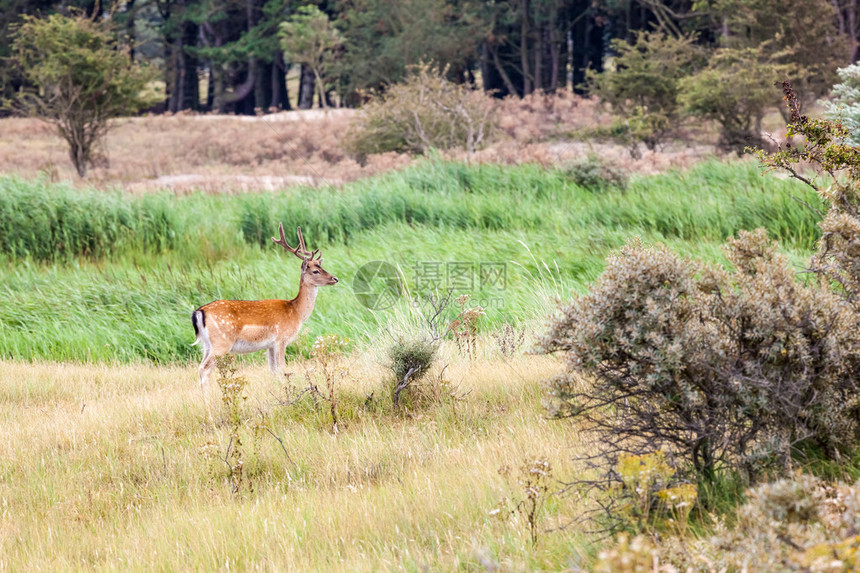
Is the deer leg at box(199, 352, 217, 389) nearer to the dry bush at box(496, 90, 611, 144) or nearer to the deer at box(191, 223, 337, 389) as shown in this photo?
the deer at box(191, 223, 337, 389)

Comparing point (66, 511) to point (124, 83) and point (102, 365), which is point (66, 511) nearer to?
point (102, 365)

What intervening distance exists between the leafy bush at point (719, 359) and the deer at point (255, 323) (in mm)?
3643

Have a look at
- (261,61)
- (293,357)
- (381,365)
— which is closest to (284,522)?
(381,365)

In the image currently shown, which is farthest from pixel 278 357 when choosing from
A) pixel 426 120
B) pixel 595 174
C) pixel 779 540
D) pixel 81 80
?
pixel 81 80

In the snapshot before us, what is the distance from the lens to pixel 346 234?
44.2ft

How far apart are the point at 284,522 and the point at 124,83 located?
26.5 meters

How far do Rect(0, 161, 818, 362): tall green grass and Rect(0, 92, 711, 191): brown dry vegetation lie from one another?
10.9 m

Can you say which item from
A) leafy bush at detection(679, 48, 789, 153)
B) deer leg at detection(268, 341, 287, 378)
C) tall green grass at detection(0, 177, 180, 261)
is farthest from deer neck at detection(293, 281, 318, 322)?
leafy bush at detection(679, 48, 789, 153)

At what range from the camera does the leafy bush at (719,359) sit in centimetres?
341

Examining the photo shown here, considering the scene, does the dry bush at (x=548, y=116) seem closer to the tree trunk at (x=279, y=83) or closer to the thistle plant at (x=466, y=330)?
the tree trunk at (x=279, y=83)

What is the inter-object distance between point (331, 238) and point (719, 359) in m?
10.5

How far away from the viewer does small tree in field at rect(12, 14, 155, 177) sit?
2573cm

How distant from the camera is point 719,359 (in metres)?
3.48

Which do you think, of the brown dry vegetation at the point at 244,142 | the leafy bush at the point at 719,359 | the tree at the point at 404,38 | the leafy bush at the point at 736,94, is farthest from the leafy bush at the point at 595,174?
the tree at the point at 404,38
